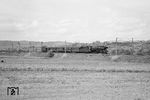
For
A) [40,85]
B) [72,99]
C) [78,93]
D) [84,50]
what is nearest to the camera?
[72,99]

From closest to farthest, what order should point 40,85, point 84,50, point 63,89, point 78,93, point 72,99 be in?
1. point 72,99
2. point 78,93
3. point 63,89
4. point 40,85
5. point 84,50

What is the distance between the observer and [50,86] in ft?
37.3

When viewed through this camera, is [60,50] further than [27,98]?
Yes

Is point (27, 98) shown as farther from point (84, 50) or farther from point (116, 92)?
point (84, 50)

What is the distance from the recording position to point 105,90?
427 inches

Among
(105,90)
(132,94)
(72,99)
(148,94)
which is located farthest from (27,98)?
(148,94)

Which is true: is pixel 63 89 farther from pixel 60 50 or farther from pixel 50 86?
pixel 60 50

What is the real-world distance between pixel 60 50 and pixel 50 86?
34196 millimetres

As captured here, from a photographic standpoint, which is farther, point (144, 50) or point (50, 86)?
point (144, 50)

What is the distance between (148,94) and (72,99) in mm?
3798

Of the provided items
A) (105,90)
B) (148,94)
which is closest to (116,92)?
(105,90)

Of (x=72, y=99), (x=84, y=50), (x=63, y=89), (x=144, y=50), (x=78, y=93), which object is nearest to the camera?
(x=72, y=99)

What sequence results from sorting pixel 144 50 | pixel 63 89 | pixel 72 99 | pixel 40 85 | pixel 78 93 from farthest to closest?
1. pixel 144 50
2. pixel 40 85
3. pixel 63 89
4. pixel 78 93
5. pixel 72 99

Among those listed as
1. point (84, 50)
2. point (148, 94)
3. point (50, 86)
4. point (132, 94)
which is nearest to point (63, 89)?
point (50, 86)
